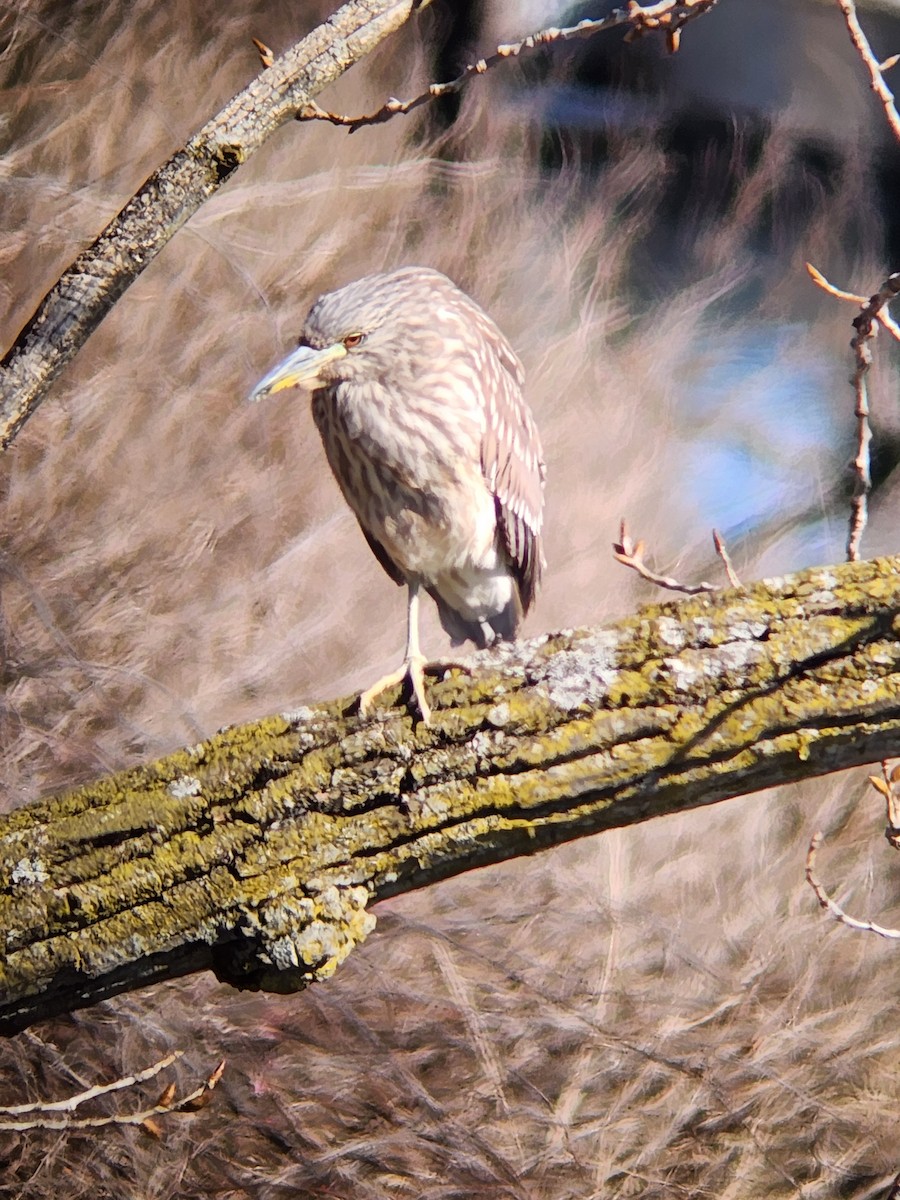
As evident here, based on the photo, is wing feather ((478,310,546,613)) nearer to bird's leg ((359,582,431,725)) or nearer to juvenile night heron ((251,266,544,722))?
juvenile night heron ((251,266,544,722))

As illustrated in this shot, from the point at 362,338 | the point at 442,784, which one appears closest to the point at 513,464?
the point at 362,338

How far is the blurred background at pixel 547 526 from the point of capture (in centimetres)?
171

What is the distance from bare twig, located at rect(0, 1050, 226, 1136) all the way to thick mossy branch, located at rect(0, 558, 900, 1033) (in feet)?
1.84

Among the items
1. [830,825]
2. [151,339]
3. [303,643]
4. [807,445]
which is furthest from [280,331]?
[830,825]

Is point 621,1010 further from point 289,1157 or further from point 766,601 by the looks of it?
point 766,601

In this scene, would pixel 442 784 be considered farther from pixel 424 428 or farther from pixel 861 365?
pixel 424 428

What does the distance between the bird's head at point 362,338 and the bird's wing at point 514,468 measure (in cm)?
11

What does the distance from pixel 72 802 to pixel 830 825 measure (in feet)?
4.18

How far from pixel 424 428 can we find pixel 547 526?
0.47 meters

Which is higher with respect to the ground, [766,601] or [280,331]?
[280,331]

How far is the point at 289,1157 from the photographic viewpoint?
5.71 feet

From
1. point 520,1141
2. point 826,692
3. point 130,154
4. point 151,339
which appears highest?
point 130,154

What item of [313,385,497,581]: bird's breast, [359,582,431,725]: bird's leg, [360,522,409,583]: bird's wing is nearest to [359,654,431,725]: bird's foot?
[359,582,431,725]: bird's leg

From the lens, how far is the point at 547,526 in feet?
5.88
